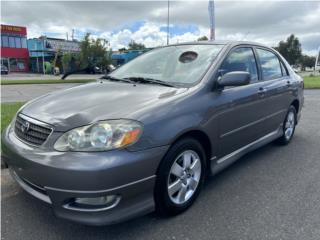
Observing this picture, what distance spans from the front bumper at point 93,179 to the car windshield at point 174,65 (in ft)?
3.43

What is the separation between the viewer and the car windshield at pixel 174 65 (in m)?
3.21


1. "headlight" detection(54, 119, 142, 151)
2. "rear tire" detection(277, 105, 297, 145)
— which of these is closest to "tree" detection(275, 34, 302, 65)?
"rear tire" detection(277, 105, 297, 145)

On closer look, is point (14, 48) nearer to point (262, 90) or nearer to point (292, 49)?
point (262, 90)

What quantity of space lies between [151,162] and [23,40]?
5770cm

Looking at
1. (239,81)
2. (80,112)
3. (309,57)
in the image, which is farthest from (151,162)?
(309,57)

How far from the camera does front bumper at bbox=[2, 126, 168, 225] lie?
2.14 meters

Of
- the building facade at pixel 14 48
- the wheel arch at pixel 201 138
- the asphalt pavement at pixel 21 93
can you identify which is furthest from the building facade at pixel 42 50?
the wheel arch at pixel 201 138

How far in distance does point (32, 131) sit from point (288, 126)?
3983mm

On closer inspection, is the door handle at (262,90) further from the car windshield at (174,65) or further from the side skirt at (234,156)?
the car windshield at (174,65)

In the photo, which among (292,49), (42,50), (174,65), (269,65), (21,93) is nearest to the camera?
(174,65)

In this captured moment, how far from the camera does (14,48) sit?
51875 millimetres

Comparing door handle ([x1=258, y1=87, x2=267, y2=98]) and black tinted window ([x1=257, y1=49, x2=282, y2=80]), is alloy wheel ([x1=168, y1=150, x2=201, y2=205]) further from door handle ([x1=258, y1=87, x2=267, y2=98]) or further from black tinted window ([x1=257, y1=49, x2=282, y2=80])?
black tinted window ([x1=257, y1=49, x2=282, y2=80])

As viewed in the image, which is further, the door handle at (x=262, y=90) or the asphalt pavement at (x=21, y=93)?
the asphalt pavement at (x=21, y=93)

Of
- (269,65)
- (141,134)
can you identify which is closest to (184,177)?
(141,134)
